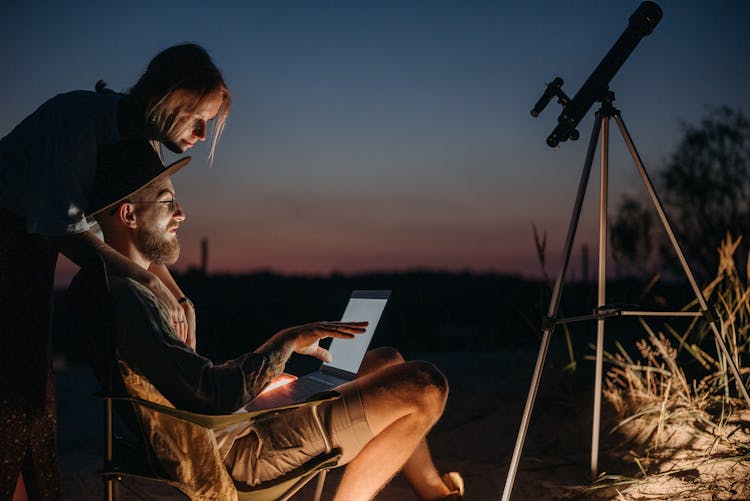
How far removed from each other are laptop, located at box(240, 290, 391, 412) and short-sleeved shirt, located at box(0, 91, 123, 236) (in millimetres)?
759

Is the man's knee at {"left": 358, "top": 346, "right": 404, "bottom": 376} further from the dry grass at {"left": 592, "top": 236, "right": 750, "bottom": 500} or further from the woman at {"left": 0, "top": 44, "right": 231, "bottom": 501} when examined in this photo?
the dry grass at {"left": 592, "top": 236, "right": 750, "bottom": 500}

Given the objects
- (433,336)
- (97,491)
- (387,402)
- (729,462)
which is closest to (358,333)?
(387,402)

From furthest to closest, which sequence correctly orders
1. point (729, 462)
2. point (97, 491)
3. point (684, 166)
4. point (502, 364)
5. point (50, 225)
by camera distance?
point (684, 166) < point (502, 364) < point (97, 491) < point (729, 462) < point (50, 225)

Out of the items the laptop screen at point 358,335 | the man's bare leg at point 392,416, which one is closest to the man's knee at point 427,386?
the man's bare leg at point 392,416

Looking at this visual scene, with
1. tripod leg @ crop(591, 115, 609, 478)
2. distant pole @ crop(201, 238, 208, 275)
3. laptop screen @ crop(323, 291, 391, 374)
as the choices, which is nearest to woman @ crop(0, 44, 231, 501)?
laptop screen @ crop(323, 291, 391, 374)

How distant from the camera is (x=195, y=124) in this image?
7.00 feet

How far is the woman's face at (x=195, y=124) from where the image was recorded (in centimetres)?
209

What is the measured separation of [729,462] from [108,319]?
230cm

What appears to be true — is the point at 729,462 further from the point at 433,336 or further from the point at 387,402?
the point at 433,336

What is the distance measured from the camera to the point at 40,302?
1.95m

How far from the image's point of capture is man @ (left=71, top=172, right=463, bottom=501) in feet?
5.40

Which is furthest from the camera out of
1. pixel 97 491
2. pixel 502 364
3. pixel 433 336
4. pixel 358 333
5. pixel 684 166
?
pixel 433 336

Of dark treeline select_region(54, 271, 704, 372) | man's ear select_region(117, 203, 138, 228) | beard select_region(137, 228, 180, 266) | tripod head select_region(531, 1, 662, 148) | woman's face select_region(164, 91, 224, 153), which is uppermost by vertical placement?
tripod head select_region(531, 1, 662, 148)

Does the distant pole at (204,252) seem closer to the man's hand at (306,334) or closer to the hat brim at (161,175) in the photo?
the hat brim at (161,175)
